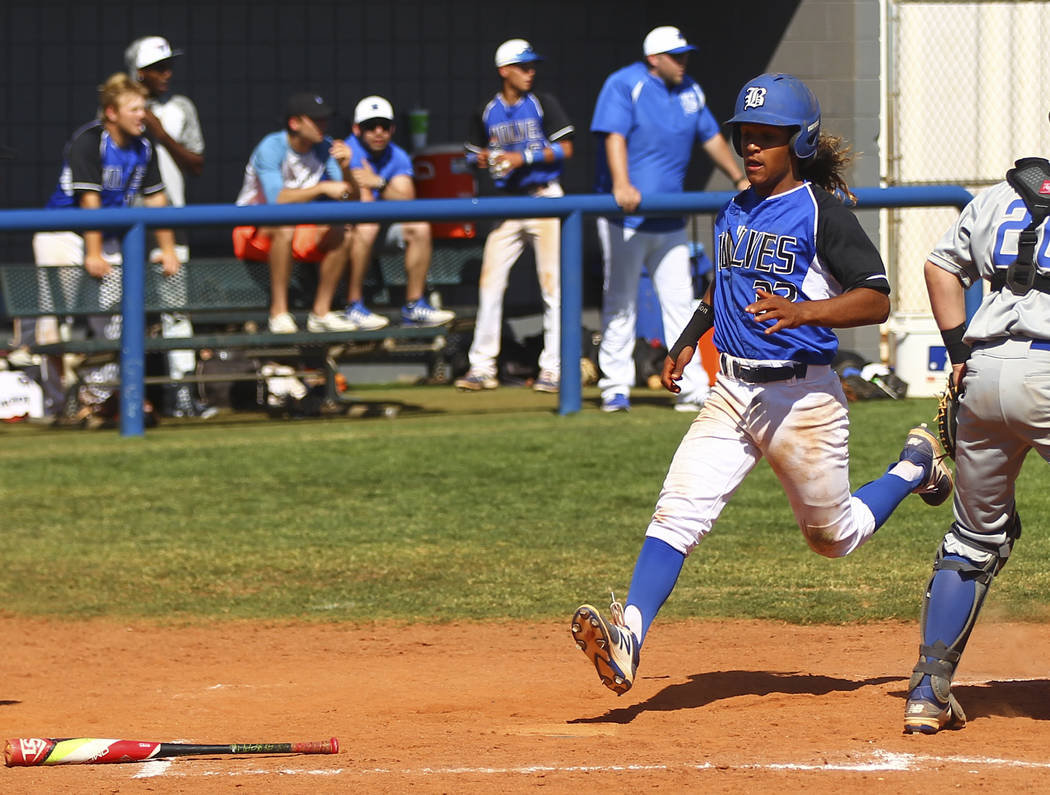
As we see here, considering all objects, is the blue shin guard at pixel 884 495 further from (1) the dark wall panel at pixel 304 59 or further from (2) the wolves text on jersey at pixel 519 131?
(1) the dark wall panel at pixel 304 59

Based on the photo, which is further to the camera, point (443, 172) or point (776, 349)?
point (443, 172)

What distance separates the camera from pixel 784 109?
15.3 ft

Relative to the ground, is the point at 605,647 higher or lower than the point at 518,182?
lower

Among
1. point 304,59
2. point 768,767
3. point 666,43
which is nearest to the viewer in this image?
point 768,767

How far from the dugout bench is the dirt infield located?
11.4 ft

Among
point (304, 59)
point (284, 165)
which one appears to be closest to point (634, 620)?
point (284, 165)

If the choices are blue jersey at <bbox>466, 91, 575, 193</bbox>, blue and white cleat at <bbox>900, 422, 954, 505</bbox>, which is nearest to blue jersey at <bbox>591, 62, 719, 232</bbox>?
blue jersey at <bbox>466, 91, 575, 193</bbox>

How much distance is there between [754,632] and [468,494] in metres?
2.77

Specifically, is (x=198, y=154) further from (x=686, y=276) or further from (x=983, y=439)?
(x=983, y=439)

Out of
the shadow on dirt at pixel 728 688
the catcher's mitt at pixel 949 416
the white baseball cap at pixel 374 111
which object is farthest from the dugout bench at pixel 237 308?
the catcher's mitt at pixel 949 416

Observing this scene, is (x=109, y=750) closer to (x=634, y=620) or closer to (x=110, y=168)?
(x=634, y=620)

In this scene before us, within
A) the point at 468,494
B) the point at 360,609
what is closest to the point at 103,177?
the point at 468,494

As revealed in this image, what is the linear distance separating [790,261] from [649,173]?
18.5 feet

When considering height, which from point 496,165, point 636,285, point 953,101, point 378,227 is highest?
point 953,101
